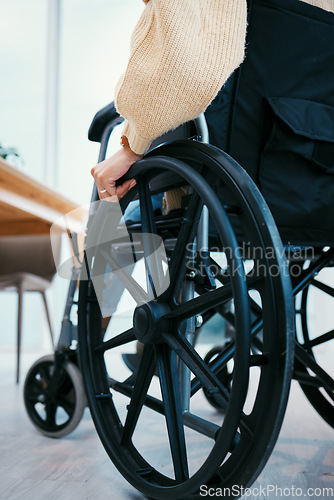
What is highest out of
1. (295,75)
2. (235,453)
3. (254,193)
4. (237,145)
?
(295,75)

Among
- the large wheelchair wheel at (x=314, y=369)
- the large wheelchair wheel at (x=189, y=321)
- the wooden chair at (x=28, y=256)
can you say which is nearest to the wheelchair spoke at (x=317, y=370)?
the large wheelchair wheel at (x=314, y=369)

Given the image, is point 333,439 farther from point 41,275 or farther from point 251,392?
point 41,275

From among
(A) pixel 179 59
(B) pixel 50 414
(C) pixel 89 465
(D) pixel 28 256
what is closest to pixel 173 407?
(C) pixel 89 465

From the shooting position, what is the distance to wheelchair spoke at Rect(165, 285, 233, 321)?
2.06 ft

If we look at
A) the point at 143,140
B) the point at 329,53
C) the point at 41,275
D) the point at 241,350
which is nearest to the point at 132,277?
the point at 143,140

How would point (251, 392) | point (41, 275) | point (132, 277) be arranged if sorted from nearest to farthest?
1. point (132, 277)
2. point (251, 392)
3. point (41, 275)

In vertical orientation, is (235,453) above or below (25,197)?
below

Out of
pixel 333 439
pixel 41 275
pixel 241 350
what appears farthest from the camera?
pixel 41 275

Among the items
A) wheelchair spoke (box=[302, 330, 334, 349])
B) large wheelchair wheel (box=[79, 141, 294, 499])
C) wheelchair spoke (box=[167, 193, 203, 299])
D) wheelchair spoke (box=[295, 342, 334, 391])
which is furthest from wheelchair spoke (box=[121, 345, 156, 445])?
wheelchair spoke (box=[302, 330, 334, 349])

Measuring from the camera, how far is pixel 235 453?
0.56 meters

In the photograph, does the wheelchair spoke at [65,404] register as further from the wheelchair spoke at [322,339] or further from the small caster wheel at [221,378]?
the wheelchair spoke at [322,339]

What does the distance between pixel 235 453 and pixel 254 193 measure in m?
0.32

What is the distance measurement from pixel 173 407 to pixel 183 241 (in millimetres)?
253

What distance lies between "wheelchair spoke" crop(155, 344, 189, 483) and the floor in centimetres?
18
